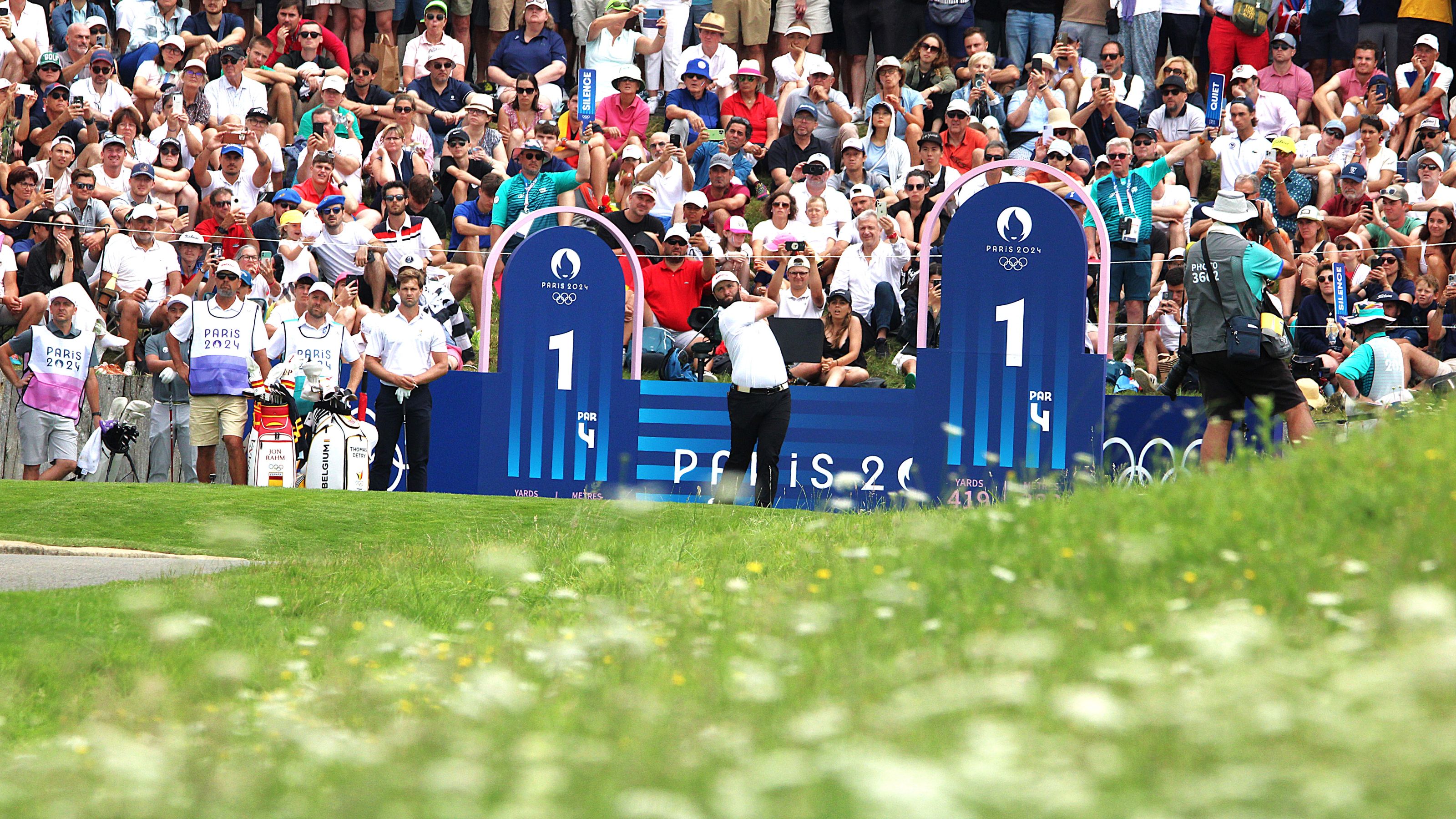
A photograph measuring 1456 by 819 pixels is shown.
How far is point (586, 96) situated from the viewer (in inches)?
829

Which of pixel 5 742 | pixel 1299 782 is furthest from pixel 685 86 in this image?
pixel 1299 782

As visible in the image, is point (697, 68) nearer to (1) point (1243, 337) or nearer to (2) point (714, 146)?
(2) point (714, 146)

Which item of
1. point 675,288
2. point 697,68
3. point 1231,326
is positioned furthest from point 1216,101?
point 1231,326

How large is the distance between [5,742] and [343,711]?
169cm

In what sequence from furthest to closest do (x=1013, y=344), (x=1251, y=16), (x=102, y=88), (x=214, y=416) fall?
(x=1251, y=16)
(x=102, y=88)
(x=214, y=416)
(x=1013, y=344)

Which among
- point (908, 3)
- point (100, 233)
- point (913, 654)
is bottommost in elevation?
point (913, 654)

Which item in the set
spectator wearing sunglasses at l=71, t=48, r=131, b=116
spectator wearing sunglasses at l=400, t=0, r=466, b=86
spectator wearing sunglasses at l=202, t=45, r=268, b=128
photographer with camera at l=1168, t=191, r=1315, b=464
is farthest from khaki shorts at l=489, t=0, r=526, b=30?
photographer with camera at l=1168, t=191, r=1315, b=464

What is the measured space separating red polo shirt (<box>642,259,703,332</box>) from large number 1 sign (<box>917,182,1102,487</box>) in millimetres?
3963

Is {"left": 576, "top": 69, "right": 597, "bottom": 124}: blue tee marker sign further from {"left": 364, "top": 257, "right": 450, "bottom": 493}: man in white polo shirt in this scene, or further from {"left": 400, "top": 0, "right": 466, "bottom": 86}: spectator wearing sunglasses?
{"left": 364, "top": 257, "right": 450, "bottom": 493}: man in white polo shirt

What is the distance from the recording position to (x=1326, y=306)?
1611 centimetres

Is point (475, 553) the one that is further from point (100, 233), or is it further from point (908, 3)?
point (908, 3)

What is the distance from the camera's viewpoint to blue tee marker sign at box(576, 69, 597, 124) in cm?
2105

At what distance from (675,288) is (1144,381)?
197 inches

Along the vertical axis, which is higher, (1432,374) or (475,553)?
(1432,374)
